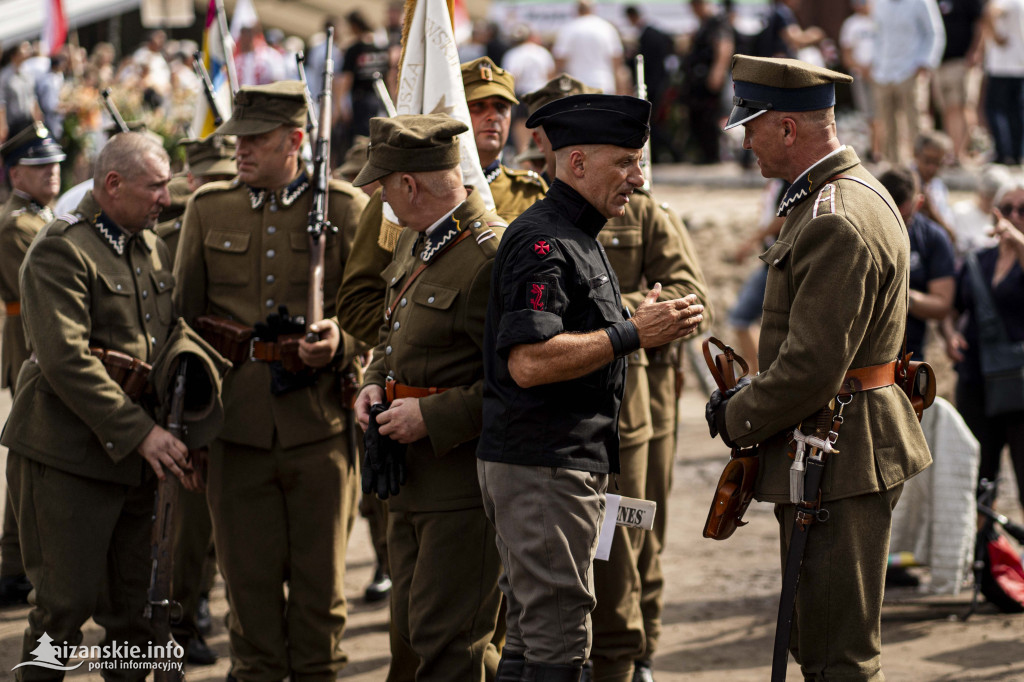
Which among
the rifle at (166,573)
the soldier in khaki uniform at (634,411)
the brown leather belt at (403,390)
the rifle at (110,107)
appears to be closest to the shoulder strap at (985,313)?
the soldier in khaki uniform at (634,411)

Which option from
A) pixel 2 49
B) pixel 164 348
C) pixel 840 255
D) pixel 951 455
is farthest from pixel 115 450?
pixel 2 49

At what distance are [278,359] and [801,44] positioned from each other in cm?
1123

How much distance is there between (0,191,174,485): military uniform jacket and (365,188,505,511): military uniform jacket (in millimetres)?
1055

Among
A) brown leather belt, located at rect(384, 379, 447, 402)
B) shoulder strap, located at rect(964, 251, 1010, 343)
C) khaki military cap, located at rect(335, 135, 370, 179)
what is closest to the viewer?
brown leather belt, located at rect(384, 379, 447, 402)

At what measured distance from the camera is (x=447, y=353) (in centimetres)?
427

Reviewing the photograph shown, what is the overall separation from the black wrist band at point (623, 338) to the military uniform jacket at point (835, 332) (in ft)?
1.43

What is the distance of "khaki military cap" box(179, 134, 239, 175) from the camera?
6668 mm

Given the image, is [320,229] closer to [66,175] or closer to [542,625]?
[542,625]

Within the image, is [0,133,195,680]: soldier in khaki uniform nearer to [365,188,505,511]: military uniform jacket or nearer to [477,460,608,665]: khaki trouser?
[365,188,505,511]: military uniform jacket

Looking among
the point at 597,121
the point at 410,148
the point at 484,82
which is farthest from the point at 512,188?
the point at 597,121

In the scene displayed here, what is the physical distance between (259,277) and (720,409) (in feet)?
6.77

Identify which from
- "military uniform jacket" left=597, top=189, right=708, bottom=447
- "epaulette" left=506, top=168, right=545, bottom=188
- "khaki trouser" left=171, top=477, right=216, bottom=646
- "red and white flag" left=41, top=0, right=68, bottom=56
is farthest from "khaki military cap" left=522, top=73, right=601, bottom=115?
"red and white flag" left=41, top=0, right=68, bottom=56

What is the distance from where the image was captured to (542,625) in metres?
3.74

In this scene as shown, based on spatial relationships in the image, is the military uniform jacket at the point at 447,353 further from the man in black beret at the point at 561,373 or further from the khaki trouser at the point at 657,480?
the khaki trouser at the point at 657,480
